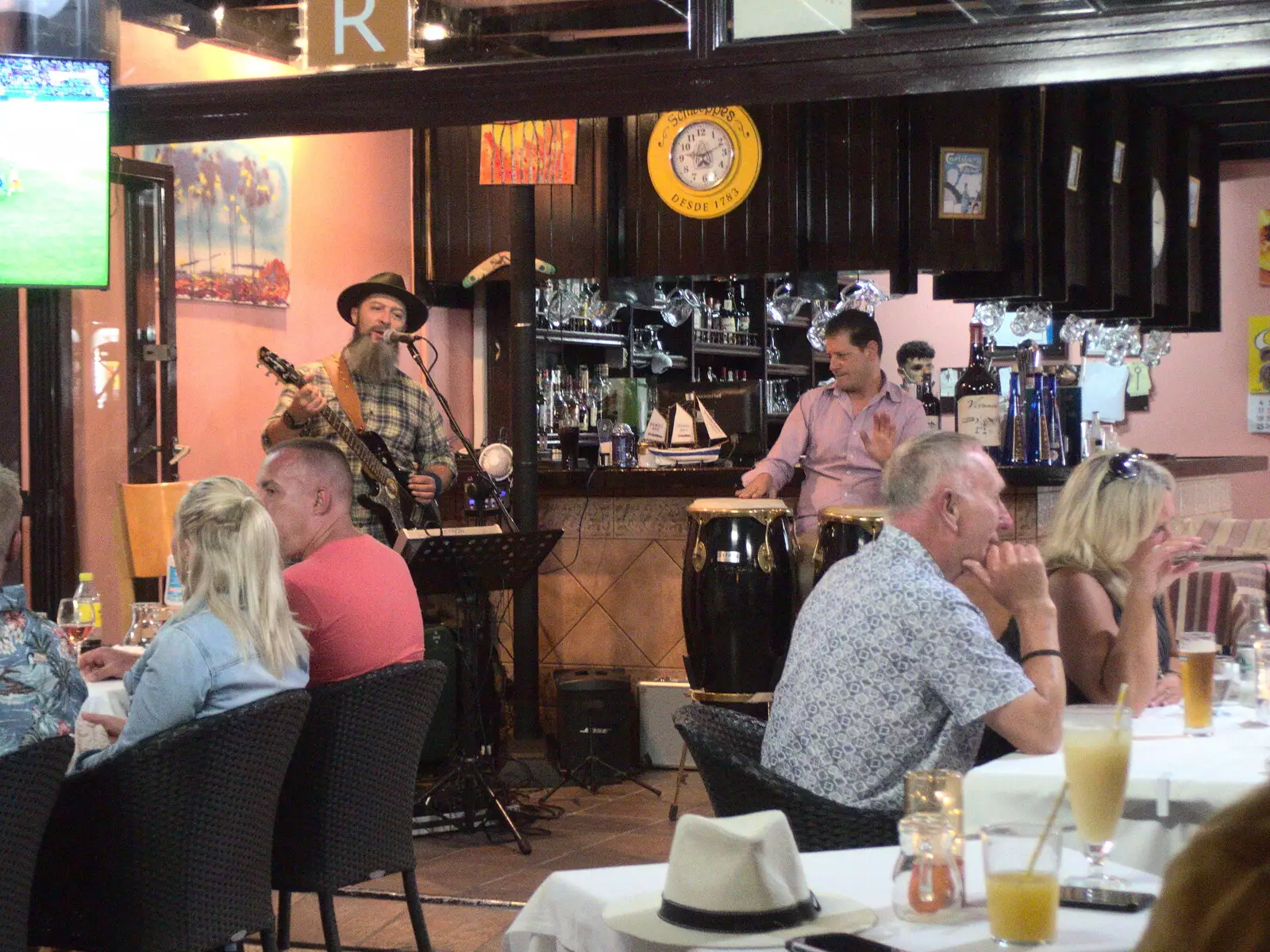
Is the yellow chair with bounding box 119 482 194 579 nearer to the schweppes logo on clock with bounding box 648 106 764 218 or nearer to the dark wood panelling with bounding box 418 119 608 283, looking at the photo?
the dark wood panelling with bounding box 418 119 608 283

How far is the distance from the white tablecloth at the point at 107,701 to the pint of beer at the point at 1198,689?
7.84ft

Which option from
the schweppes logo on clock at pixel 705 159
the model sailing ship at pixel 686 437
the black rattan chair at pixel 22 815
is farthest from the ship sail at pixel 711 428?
the black rattan chair at pixel 22 815

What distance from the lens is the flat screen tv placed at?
4.69 metres

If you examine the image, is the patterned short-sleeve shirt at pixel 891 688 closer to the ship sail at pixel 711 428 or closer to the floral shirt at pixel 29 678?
the floral shirt at pixel 29 678

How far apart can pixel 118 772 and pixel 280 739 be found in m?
0.33

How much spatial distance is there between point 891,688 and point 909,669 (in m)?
0.04

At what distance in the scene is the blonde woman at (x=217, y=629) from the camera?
309cm

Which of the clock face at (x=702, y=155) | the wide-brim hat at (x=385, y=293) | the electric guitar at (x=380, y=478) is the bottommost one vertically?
the electric guitar at (x=380, y=478)

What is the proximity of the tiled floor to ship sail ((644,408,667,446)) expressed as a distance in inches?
69.3

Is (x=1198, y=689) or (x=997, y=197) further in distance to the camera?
(x=997, y=197)

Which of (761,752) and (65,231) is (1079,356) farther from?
(761,752)

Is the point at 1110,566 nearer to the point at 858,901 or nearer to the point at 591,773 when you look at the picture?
the point at 858,901

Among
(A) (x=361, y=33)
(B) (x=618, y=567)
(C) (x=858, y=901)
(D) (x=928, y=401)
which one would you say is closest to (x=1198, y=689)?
(C) (x=858, y=901)

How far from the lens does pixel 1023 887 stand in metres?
1.63
